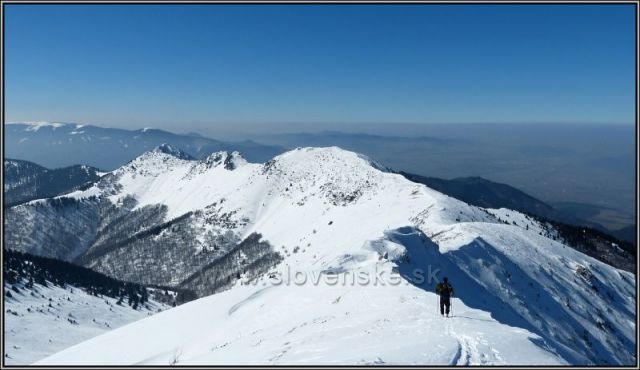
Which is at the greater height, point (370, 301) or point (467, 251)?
point (370, 301)

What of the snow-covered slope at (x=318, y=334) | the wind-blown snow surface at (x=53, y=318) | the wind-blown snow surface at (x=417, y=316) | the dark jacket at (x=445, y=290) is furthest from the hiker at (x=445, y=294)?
the wind-blown snow surface at (x=53, y=318)

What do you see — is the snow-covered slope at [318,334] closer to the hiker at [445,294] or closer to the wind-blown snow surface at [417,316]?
the wind-blown snow surface at [417,316]

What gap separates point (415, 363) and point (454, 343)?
10.7 feet

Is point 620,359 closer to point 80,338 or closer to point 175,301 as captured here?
point 80,338

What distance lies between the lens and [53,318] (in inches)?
4129

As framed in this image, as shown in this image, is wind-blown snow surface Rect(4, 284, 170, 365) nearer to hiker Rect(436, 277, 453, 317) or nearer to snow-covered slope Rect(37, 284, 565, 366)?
snow-covered slope Rect(37, 284, 565, 366)

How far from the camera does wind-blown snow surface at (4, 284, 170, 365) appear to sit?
3219 inches

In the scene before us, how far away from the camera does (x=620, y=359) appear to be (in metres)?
60.0

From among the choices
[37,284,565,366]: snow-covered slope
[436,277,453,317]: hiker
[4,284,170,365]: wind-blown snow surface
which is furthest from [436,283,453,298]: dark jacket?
[4,284,170,365]: wind-blown snow surface

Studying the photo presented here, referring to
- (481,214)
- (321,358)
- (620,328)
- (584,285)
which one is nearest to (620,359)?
(620,328)

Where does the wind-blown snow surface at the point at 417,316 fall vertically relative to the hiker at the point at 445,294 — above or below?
below

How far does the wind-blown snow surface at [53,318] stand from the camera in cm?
8176

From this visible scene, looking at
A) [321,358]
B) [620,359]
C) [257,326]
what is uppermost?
[321,358]

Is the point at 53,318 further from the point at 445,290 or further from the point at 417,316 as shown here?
the point at 445,290
